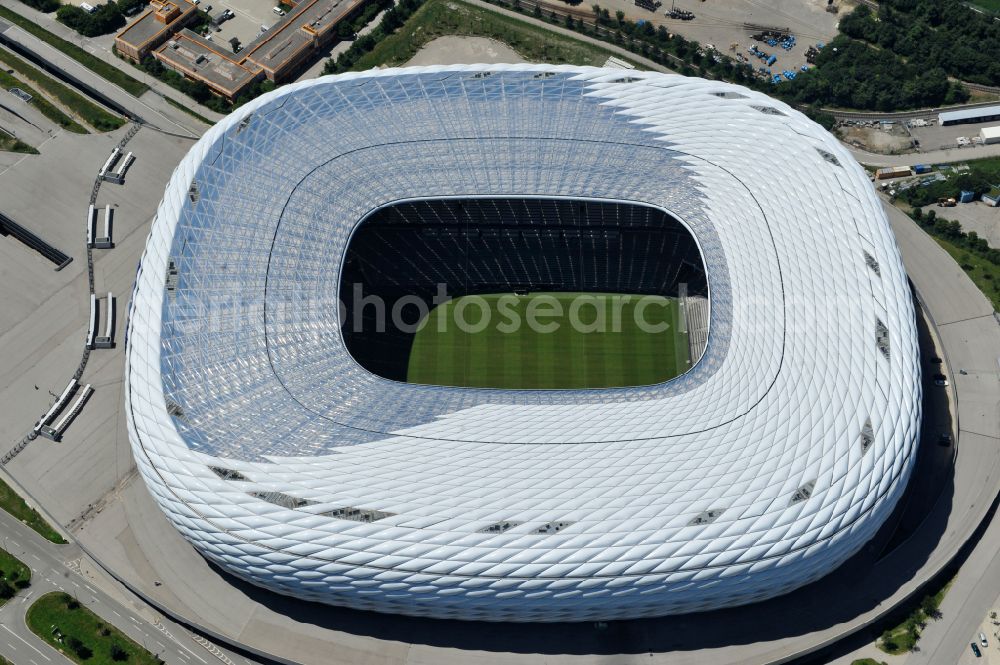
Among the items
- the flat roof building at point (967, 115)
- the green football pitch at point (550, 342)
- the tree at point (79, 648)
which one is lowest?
the tree at point (79, 648)

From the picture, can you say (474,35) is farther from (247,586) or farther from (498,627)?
(498,627)

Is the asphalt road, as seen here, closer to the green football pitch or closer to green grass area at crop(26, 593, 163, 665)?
green grass area at crop(26, 593, 163, 665)

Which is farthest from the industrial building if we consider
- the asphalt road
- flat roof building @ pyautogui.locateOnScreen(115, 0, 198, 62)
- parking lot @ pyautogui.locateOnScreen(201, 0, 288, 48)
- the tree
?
the tree

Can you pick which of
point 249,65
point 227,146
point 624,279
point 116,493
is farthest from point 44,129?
point 624,279

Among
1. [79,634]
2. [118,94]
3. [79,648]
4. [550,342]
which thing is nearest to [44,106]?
[118,94]

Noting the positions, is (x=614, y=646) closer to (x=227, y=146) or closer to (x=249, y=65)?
(x=227, y=146)

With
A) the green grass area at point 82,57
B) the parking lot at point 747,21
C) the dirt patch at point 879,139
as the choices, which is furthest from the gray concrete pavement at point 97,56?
the dirt patch at point 879,139

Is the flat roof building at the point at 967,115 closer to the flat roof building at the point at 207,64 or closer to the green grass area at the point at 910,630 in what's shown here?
the green grass area at the point at 910,630
